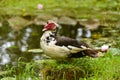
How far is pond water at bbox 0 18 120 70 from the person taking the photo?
273 inches

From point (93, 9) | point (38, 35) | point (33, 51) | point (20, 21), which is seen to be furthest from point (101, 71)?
point (93, 9)

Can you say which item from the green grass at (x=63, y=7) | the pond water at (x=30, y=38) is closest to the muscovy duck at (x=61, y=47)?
Result: the pond water at (x=30, y=38)

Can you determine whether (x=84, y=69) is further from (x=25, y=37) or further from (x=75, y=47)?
(x=25, y=37)

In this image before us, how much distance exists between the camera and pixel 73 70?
5.63 m

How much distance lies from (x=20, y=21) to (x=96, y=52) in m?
3.96

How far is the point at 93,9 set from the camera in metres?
12.1

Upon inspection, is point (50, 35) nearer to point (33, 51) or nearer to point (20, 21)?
point (33, 51)

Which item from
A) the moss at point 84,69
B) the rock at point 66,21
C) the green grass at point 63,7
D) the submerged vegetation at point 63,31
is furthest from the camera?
the green grass at point 63,7

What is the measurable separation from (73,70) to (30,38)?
9.50 ft

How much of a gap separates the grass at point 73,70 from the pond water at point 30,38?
0.67m

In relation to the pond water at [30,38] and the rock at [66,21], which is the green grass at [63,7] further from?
the pond water at [30,38]

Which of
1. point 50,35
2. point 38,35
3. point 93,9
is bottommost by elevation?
point 50,35

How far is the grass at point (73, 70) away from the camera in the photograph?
211 inches

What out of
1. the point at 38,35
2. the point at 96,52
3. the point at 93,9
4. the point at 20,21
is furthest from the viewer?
the point at 93,9
